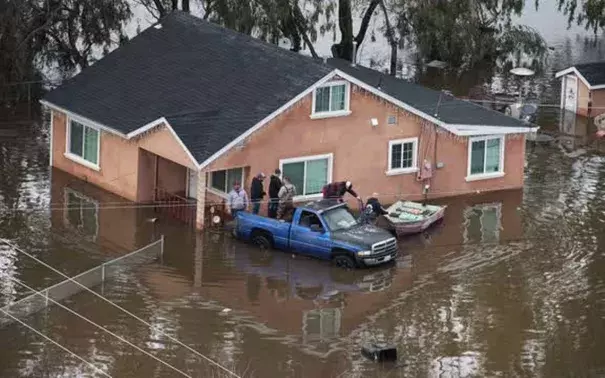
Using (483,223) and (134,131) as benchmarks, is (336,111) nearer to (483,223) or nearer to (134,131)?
(483,223)

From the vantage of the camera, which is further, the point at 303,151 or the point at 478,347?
the point at 303,151

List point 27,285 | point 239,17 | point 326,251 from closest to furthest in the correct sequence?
point 27,285 < point 326,251 < point 239,17

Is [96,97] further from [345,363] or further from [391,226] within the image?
[345,363]

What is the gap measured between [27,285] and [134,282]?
2.50 m

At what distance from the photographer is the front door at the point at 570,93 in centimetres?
5478

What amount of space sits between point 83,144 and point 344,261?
1107 centimetres

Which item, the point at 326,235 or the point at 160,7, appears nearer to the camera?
the point at 326,235

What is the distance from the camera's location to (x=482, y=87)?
6047cm

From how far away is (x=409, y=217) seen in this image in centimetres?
3769

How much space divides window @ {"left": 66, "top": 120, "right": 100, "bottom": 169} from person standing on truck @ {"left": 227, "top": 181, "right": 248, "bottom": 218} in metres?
5.80

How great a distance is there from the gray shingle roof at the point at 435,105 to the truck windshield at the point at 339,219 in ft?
20.4

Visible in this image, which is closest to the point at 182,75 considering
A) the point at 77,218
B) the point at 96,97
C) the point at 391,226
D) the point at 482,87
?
the point at 96,97

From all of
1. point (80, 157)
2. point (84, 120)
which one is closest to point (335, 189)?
point (84, 120)

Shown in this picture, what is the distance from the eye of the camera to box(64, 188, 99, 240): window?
37375 millimetres
